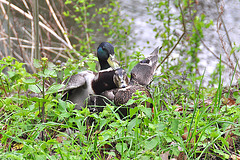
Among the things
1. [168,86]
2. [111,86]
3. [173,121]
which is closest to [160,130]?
[173,121]

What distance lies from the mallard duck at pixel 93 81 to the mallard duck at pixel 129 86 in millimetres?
49

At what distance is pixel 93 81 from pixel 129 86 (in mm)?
258

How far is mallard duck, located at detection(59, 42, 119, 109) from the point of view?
228 cm

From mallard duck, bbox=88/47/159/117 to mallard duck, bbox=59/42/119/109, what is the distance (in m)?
0.05

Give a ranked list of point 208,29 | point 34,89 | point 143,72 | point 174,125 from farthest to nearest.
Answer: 1. point 208,29
2. point 143,72
3. point 34,89
4. point 174,125

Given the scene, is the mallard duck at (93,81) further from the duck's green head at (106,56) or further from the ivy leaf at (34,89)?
the ivy leaf at (34,89)

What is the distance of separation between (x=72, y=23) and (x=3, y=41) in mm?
1998

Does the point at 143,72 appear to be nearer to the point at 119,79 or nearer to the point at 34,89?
the point at 119,79

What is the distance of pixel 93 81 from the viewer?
7.64 feet

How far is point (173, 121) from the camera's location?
1.60 meters

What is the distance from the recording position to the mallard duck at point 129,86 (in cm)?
216

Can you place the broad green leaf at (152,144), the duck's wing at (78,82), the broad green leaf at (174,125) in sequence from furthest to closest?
the duck's wing at (78,82) → the broad green leaf at (174,125) → the broad green leaf at (152,144)

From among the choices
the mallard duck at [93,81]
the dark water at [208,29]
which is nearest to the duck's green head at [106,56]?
the mallard duck at [93,81]

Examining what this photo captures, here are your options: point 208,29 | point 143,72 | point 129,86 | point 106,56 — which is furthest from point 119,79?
point 208,29
